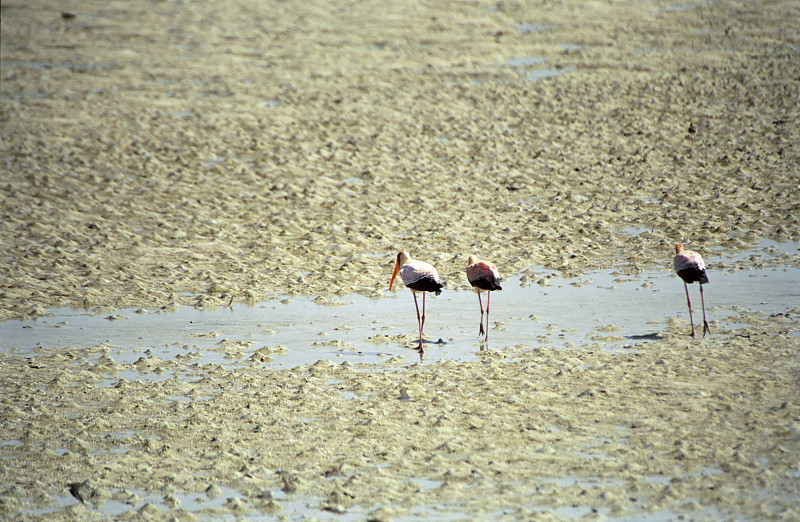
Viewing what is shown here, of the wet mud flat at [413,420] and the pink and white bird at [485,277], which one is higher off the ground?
the pink and white bird at [485,277]

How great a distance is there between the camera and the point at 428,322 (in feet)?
29.5

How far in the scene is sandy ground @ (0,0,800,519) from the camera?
569cm

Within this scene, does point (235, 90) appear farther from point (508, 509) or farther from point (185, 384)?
point (508, 509)

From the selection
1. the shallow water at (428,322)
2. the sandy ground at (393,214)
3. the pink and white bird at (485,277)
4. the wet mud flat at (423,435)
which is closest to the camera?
the wet mud flat at (423,435)

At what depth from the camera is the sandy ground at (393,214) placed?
224 inches

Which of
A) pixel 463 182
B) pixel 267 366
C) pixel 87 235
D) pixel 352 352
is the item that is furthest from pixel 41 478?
pixel 463 182

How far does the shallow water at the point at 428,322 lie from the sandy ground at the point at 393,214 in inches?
13.3

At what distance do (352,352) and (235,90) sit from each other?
38.9ft

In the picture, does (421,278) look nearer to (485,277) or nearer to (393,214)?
(485,277)

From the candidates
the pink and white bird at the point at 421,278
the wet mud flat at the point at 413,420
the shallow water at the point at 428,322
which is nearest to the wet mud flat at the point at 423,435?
the wet mud flat at the point at 413,420

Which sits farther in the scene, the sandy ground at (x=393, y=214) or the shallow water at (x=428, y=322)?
the shallow water at (x=428, y=322)

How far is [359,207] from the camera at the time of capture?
41.2 feet

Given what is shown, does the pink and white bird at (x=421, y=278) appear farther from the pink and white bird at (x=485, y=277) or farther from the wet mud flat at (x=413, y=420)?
the wet mud flat at (x=413, y=420)

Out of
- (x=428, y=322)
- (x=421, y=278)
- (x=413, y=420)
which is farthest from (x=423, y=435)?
(x=428, y=322)
